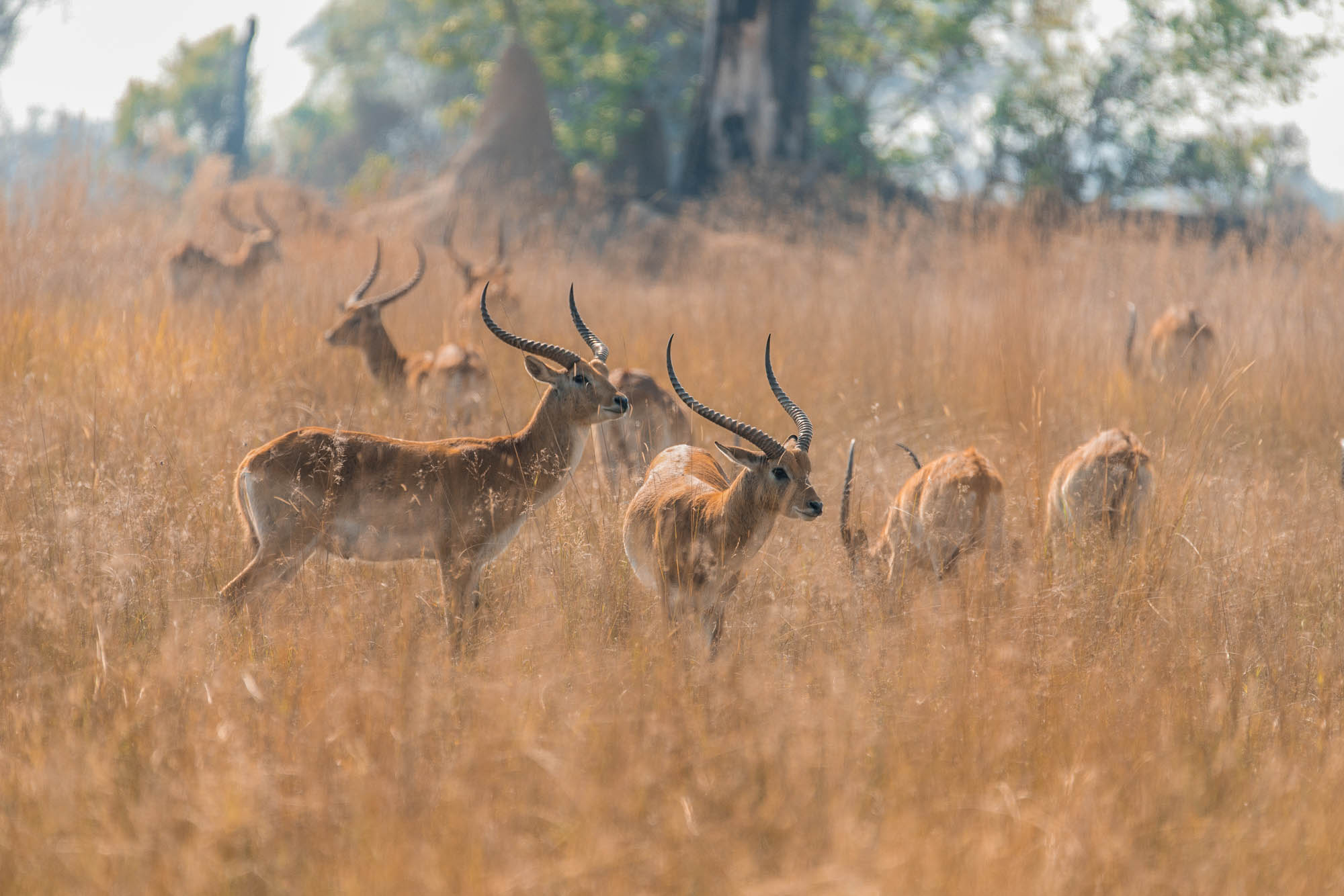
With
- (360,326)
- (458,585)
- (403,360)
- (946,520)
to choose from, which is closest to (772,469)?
(946,520)

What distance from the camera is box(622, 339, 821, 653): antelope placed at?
12.0 feet

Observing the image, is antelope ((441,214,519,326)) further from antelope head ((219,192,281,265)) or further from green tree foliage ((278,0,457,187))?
green tree foliage ((278,0,457,187))

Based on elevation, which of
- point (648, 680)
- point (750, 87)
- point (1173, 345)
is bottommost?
point (648, 680)

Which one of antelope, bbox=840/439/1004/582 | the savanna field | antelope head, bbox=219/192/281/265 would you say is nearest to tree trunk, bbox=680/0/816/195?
antelope head, bbox=219/192/281/265

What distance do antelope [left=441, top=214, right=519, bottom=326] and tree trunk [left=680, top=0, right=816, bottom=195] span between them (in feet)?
27.0

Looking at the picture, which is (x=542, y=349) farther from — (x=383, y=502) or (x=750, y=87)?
(x=750, y=87)

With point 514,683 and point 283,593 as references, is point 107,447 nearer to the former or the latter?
point 283,593

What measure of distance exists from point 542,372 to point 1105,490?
7.38 ft

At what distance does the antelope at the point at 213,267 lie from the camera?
1006cm

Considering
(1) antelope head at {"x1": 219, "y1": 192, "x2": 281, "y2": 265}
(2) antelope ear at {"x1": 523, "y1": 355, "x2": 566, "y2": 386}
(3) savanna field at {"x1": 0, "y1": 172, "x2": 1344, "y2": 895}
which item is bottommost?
(3) savanna field at {"x1": 0, "y1": 172, "x2": 1344, "y2": 895}

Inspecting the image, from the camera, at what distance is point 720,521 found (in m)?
3.80

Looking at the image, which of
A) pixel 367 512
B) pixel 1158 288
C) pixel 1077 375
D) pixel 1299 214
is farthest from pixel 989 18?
pixel 367 512

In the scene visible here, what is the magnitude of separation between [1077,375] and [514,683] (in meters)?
5.67

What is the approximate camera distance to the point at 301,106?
1950 inches
